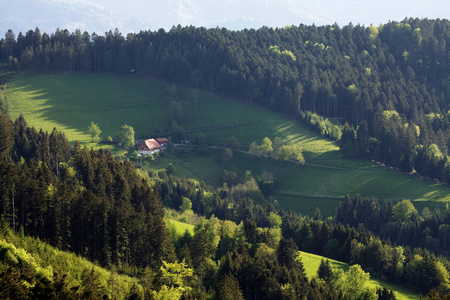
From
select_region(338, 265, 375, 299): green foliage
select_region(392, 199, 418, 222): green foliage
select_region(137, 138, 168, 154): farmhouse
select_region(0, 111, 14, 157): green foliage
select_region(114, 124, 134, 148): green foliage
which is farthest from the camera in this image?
select_region(137, 138, 168, 154): farmhouse

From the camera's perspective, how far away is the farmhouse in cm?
16775

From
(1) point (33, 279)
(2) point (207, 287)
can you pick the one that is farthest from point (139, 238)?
(1) point (33, 279)

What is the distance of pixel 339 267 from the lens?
101750mm

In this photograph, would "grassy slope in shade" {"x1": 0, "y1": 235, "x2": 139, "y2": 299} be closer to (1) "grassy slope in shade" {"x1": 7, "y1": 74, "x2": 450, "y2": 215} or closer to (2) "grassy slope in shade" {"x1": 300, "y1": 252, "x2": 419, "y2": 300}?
(2) "grassy slope in shade" {"x1": 300, "y1": 252, "x2": 419, "y2": 300}

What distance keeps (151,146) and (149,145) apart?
0.75 meters

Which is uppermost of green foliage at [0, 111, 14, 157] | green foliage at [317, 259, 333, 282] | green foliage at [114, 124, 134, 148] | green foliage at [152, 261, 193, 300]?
green foliage at [0, 111, 14, 157]

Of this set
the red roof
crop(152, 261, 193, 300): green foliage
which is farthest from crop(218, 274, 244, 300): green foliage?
the red roof

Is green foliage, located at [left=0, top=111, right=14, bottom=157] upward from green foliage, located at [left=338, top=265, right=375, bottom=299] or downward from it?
upward

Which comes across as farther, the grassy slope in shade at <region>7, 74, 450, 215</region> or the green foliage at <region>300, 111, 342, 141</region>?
the green foliage at <region>300, 111, 342, 141</region>

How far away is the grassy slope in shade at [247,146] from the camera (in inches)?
5689

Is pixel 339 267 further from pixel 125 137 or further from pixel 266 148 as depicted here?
pixel 125 137

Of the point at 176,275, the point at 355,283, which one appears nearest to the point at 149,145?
the point at 355,283

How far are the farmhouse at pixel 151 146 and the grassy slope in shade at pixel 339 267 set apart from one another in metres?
76.7

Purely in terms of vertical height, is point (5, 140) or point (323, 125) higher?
point (5, 140)
